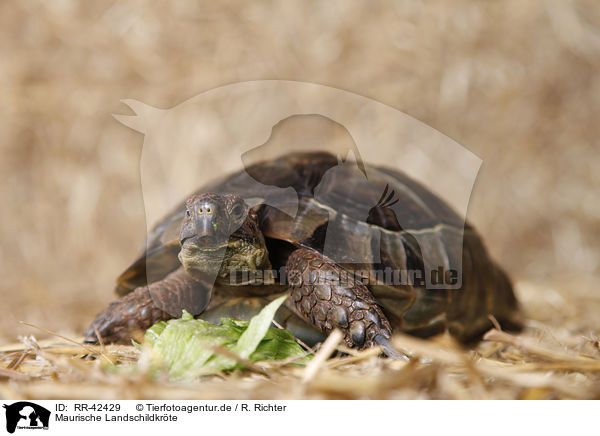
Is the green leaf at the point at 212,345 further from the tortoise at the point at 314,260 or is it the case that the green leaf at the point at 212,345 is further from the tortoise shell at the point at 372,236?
the tortoise shell at the point at 372,236

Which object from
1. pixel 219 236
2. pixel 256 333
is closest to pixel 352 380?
pixel 256 333

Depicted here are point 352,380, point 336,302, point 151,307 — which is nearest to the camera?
point 352,380

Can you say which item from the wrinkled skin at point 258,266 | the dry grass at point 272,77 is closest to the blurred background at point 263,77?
the dry grass at point 272,77

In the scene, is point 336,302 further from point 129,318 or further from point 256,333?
point 129,318
